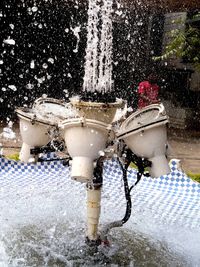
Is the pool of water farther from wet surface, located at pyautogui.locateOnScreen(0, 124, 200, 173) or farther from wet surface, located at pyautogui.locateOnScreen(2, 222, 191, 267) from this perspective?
wet surface, located at pyautogui.locateOnScreen(0, 124, 200, 173)

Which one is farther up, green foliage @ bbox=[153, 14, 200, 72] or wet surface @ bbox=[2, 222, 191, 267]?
green foliage @ bbox=[153, 14, 200, 72]

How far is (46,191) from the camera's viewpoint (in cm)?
488

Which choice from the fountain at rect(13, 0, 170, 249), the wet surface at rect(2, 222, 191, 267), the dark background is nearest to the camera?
the fountain at rect(13, 0, 170, 249)

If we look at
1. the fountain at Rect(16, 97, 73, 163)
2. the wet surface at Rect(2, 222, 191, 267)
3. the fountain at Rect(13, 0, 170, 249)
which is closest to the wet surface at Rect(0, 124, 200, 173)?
the wet surface at Rect(2, 222, 191, 267)

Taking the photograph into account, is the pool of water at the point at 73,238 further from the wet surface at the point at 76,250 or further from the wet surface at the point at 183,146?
the wet surface at the point at 183,146

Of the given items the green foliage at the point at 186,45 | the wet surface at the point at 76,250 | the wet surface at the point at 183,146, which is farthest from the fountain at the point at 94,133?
the green foliage at the point at 186,45

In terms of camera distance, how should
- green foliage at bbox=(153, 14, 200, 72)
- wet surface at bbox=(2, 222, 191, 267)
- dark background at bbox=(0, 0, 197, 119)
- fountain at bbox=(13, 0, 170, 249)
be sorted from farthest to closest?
dark background at bbox=(0, 0, 197, 119), green foliage at bbox=(153, 14, 200, 72), wet surface at bbox=(2, 222, 191, 267), fountain at bbox=(13, 0, 170, 249)

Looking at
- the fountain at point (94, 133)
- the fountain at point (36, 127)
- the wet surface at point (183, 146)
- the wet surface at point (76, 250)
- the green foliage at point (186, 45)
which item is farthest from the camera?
the green foliage at point (186, 45)

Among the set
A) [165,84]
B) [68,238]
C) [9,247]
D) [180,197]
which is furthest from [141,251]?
[165,84]

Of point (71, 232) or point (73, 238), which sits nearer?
point (73, 238)

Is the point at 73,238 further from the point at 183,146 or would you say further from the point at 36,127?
the point at 183,146

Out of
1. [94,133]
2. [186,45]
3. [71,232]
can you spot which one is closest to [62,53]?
[186,45]

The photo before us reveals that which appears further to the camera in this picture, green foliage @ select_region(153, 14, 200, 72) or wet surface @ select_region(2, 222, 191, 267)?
green foliage @ select_region(153, 14, 200, 72)

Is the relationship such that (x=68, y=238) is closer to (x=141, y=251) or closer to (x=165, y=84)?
(x=141, y=251)
